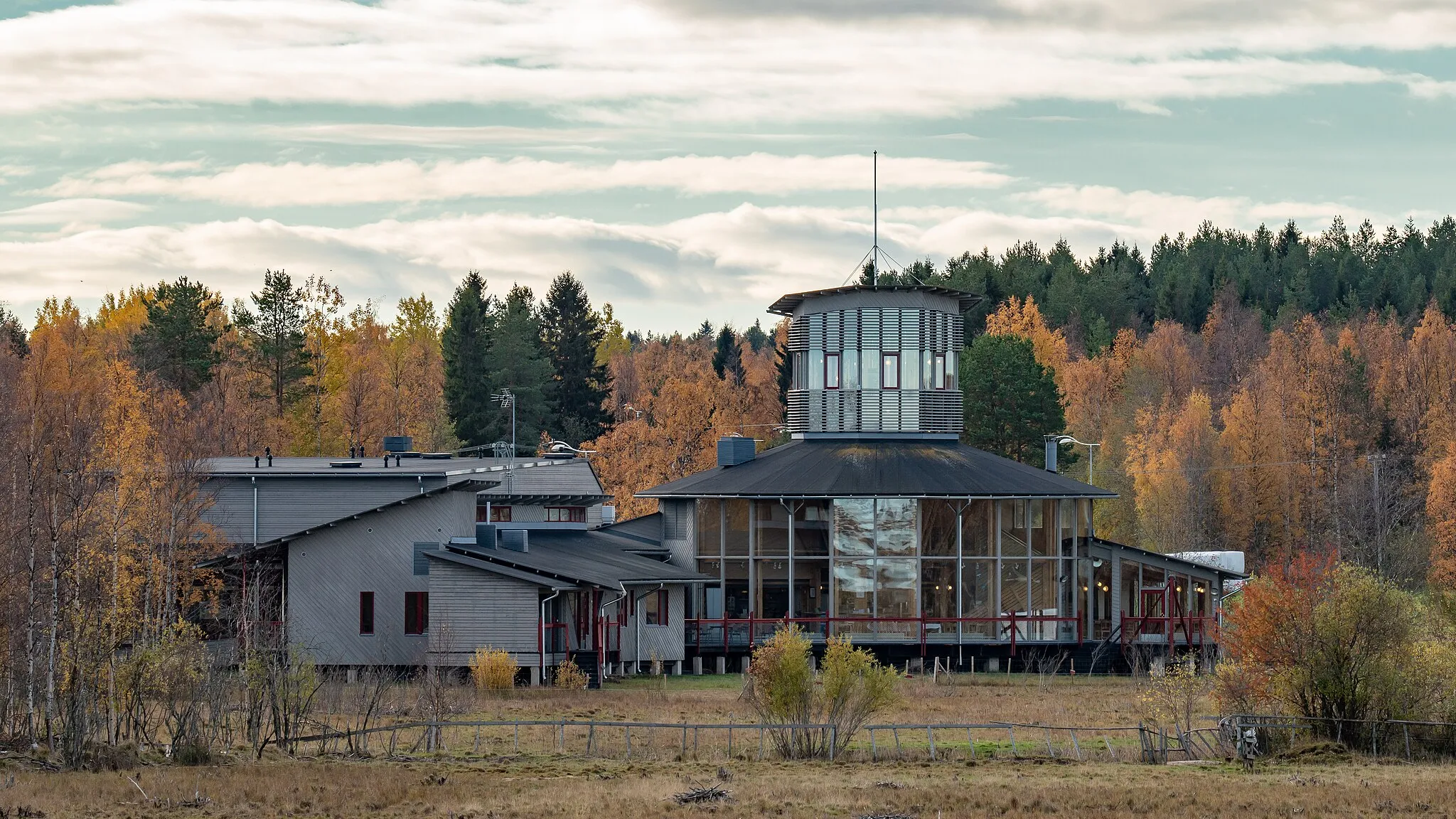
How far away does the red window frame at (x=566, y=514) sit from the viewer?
66.5m

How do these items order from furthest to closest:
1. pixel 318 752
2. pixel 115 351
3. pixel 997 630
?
pixel 115 351 → pixel 997 630 → pixel 318 752

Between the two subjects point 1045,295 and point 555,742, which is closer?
point 555,742

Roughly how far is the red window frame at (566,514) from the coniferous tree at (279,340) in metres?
38.6

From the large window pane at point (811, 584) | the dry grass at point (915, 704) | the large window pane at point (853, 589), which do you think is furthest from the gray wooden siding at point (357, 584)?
the large window pane at point (853, 589)

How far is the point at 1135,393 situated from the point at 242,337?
53.2m

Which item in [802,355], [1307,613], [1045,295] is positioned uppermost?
[1045,295]

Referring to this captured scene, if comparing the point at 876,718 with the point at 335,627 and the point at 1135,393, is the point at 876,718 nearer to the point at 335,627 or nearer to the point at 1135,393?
the point at 335,627

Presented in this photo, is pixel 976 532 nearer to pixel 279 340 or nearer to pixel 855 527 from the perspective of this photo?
pixel 855 527

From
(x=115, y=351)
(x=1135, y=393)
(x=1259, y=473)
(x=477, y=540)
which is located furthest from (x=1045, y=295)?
(x=477, y=540)

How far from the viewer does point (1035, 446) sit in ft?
305

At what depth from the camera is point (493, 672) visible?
49.1m

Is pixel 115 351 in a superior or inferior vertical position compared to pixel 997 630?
superior

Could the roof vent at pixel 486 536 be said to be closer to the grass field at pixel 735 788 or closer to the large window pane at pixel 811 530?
the large window pane at pixel 811 530

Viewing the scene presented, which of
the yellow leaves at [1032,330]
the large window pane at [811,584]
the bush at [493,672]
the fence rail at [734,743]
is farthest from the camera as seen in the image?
the yellow leaves at [1032,330]
